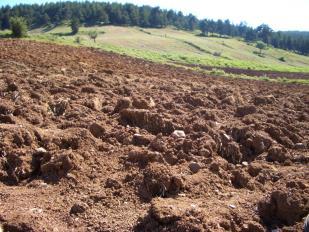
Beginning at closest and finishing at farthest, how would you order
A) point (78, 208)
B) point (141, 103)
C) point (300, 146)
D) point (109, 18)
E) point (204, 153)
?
1. point (78, 208)
2. point (204, 153)
3. point (300, 146)
4. point (141, 103)
5. point (109, 18)

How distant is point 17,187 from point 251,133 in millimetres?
5457

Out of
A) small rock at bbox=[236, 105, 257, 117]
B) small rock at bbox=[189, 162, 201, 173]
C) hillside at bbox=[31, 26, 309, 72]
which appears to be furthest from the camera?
hillside at bbox=[31, 26, 309, 72]

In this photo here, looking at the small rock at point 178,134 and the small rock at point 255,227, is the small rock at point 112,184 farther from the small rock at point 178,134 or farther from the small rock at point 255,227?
the small rock at point 178,134

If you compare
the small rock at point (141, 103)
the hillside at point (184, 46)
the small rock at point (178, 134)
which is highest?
the small rock at point (141, 103)

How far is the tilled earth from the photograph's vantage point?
20.3 feet

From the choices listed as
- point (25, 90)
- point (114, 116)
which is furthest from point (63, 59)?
point (114, 116)

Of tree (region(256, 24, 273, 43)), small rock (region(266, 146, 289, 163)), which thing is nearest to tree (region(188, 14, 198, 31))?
tree (region(256, 24, 273, 43))

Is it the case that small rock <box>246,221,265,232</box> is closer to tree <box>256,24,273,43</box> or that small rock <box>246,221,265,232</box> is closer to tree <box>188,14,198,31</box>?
tree <box>256,24,273,43</box>

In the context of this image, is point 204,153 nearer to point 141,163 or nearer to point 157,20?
point 141,163

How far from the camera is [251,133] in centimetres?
1013

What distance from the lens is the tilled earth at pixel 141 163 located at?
6.18m

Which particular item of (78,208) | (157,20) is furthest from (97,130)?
(157,20)

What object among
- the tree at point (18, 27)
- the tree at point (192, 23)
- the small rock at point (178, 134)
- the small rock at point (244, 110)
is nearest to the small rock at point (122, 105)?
the small rock at point (178, 134)

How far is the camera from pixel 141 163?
7.90 meters
